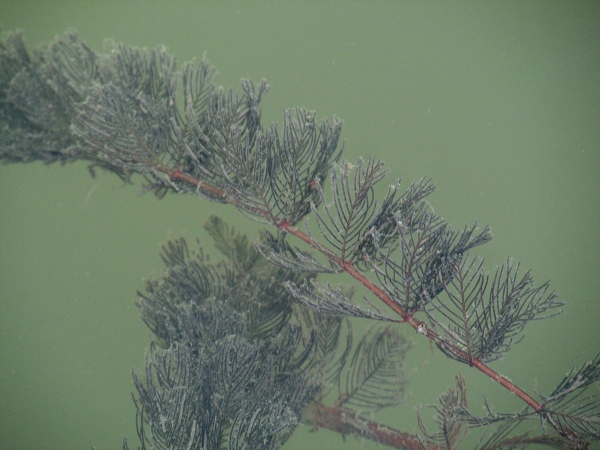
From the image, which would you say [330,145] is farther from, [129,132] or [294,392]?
[294,392]

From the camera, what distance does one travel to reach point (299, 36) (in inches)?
134

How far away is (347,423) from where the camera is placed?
194 cm

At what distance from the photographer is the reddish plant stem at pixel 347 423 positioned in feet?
6.08

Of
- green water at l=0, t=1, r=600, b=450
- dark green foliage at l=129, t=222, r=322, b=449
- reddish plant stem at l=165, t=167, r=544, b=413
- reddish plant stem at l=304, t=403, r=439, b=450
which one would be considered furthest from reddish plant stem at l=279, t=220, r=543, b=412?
green water at l=0, t=1, r=600, b=450

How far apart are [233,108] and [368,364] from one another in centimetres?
130

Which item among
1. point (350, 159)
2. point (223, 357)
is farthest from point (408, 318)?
point (350, 159)

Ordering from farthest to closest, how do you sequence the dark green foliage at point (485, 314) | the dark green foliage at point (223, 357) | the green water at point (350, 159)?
the green water at point (350, 159)
the dark green foliage at point (223, 357)
the dark green foliage at point (485, 314)

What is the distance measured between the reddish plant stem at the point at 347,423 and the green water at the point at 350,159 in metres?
0.81

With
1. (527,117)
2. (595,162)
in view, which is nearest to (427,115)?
(527,117)

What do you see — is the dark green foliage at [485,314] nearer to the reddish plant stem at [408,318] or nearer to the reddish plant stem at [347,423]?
the reddish plant stem at [408,318]

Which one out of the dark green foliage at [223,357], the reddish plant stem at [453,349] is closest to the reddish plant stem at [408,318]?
the reddish plant stem at [453,349]

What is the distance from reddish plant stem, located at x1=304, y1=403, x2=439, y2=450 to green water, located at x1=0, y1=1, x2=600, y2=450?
31.8 inches

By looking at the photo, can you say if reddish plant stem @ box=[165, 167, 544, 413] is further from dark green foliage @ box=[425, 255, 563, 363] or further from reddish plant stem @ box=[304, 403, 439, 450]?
reddish plant stem @ box=[304, 403, 439, 450]

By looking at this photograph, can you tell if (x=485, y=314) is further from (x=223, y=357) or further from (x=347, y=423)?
(x=347, y=423)
